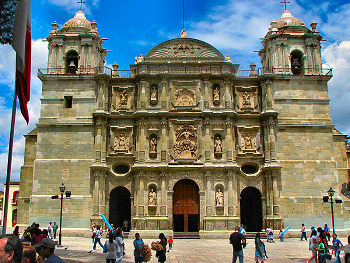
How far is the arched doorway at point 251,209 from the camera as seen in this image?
1314 inches

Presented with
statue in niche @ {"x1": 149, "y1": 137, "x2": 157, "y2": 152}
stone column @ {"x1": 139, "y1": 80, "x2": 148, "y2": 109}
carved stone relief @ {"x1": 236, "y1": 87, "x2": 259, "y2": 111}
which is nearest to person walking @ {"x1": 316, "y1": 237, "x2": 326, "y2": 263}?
statue in niche @ {"x1": 149, "y1": 137, "x2": 157, "y2": 152}

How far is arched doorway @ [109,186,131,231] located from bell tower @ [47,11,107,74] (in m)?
11.4

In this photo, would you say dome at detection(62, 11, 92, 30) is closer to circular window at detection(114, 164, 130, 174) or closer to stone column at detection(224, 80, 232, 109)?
circular window at detection(114, 164, 130, 174)

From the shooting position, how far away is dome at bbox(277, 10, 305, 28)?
119 feet

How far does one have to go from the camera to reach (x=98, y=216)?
31094 millimetres

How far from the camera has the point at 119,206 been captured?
34.8 metres

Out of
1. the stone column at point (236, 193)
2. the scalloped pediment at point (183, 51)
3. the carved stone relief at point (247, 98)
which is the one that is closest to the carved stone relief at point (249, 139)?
the carved stone relief at point (247, 98)

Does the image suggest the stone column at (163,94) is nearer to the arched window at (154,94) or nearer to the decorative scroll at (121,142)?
the arched window at (154,94)

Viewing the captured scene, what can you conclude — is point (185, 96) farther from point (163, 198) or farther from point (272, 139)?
point (163, 198)

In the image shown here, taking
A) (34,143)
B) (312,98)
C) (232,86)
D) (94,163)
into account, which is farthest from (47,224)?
(312,98)

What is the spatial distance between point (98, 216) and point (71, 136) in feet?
24.6

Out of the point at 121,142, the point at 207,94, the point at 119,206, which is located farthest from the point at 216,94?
the point at 119,206

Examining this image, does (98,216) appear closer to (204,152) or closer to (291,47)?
(204,152)

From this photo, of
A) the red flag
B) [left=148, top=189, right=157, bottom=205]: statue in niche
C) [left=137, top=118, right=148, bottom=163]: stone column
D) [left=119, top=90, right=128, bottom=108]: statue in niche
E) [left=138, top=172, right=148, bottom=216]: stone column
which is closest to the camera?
the red flag
